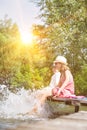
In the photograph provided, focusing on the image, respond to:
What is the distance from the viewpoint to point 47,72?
124 ft

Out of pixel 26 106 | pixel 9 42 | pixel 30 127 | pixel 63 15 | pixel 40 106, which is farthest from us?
pixel 9 42

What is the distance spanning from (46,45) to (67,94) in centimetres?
2274

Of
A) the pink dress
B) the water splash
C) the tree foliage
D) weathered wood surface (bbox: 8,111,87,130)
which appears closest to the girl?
the pink dress

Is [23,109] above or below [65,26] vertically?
below

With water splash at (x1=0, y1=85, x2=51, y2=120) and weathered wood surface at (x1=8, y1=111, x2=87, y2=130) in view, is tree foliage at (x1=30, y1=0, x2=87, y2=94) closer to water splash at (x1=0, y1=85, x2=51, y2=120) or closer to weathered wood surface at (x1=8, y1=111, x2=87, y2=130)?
water splash at (x1=0, y1=85, x2=51, y2=120)

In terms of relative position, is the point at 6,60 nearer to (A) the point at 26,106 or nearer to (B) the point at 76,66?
(B) the point at 76,66

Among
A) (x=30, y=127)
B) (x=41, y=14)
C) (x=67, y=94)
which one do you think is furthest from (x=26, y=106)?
(x=41, y=14)

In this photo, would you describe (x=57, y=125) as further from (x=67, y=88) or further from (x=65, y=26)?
(x=65, y=26)

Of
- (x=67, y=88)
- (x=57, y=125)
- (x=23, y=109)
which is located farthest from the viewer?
(x=23, y=109)

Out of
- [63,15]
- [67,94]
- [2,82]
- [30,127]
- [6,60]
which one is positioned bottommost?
[30,127]

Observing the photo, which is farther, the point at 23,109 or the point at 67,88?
the point at 23,109

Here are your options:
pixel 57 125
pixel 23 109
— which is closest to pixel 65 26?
pixel 23 109

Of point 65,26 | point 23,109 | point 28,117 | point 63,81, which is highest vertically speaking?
point 65,26

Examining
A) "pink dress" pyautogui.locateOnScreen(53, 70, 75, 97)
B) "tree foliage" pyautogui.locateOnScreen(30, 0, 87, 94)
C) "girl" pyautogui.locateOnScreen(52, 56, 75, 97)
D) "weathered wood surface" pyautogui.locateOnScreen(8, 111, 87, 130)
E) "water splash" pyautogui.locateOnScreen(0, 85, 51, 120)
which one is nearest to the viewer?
"weathered wood surface" pyautogui.locateOnScreen(8, 111, 87, 130)
